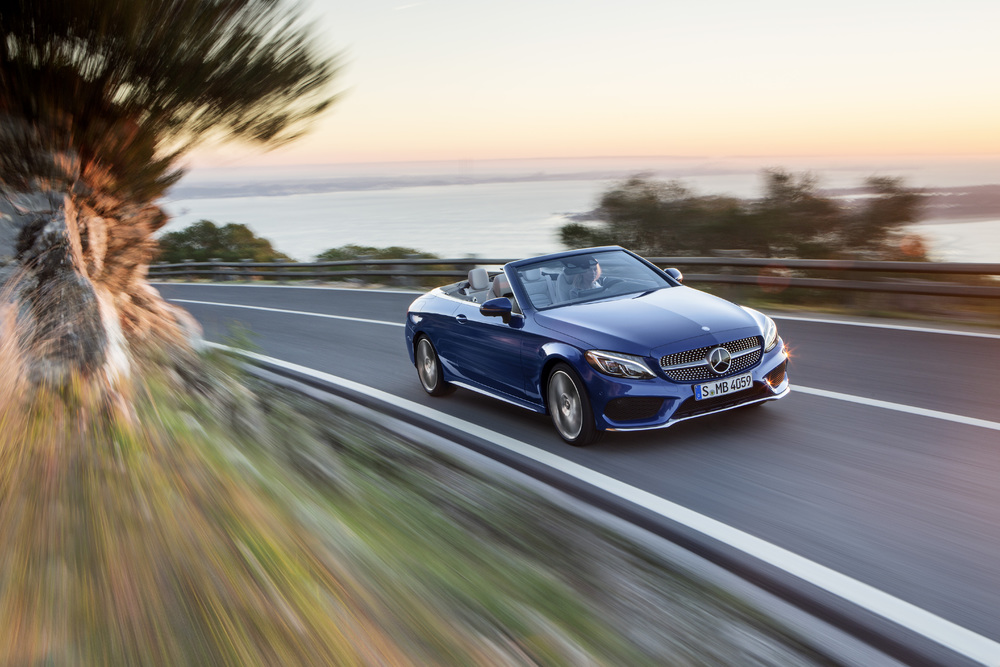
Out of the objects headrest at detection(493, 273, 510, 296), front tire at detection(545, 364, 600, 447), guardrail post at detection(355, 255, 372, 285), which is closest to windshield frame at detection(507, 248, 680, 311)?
headrest at detection(493, 273, 510, 296)

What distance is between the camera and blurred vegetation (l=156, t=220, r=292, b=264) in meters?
43.3

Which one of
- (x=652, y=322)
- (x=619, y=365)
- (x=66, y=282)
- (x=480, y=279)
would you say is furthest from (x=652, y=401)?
(x=66, y=282)

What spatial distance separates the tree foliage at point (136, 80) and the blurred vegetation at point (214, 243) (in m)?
35.3

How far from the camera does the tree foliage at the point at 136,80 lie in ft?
19.5

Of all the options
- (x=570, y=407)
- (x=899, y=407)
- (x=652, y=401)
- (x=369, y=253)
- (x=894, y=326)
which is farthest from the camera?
(x=369, y=253)

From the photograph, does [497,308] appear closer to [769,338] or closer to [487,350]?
[487,350]

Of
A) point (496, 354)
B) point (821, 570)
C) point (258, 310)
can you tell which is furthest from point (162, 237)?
point (258, 310)

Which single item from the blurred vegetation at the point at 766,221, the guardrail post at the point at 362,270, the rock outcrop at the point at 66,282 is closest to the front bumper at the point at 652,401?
the rock outcrop at the point at 66,282

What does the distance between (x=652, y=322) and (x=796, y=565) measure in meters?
2.70

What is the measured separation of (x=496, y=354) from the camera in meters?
7.94

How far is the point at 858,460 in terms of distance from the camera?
603 cm

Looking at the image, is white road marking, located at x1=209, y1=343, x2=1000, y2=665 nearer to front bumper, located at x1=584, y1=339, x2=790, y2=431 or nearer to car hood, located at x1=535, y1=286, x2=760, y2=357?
front bumper, located at x1=584, y1=339, x2=790, y2=431

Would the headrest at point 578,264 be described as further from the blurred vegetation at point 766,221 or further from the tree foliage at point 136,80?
the blurred vegetation at point 766,221

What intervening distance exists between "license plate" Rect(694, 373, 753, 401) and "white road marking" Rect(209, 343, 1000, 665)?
1000 mm
